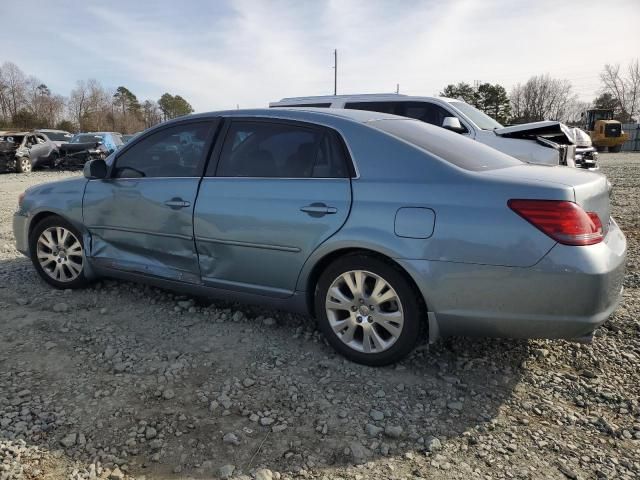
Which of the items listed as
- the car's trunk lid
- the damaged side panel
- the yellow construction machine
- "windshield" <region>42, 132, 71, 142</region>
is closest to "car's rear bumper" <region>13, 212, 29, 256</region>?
the damaged side panel

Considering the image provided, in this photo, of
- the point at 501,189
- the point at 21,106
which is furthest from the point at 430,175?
the point at 21,106

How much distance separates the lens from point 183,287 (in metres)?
3.80

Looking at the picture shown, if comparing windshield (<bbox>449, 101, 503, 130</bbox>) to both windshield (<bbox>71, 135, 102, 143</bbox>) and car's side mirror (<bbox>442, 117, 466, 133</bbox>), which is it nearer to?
car's side mirror (<bbox>442, 117, 466, 133</bbox>)

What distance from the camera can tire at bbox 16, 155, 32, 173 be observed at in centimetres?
1850

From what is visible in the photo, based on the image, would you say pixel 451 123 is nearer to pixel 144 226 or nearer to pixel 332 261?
pixel 332 261

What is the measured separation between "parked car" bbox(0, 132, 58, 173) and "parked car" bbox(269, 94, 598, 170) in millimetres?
14426

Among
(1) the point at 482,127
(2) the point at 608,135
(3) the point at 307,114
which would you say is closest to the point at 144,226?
(3) the point at 307,114

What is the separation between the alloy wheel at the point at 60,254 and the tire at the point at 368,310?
2379mm

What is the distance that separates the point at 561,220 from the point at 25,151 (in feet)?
67.5

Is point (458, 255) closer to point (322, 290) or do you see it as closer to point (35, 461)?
point (322, 290)

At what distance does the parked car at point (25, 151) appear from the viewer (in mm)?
18312

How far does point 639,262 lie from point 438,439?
3845 mm

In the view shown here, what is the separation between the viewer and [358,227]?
2961 millimetres

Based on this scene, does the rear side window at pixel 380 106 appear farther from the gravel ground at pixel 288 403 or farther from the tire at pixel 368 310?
the tire at pixel 368 310
